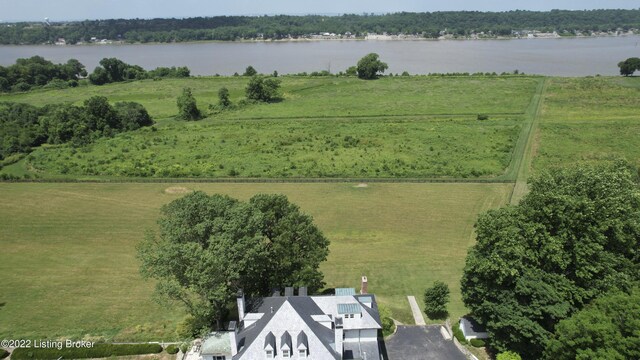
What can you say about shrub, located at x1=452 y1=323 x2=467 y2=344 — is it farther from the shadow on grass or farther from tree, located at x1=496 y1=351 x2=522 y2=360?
tree, located at x1=496 y1=351 x2=522 y2=360

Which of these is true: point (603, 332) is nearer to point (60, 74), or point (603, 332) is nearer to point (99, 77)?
point (99, 77)

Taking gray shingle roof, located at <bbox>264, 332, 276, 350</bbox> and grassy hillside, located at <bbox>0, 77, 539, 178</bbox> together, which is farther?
grassy hillside, located at <bbox>0, 77, 539, 178</bbox>

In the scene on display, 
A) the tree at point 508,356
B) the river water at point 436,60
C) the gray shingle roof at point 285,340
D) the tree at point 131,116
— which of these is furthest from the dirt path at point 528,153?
the tree at point 131,116

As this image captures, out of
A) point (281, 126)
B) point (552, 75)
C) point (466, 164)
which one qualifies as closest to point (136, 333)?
point (466, 164)

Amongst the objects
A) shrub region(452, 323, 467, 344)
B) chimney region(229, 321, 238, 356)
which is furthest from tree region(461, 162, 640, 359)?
chimney region(229, 321, 238, 356)

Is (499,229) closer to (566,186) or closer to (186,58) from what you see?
(566,186)

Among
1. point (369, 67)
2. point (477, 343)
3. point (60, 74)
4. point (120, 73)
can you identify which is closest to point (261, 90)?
point (369, 67)
